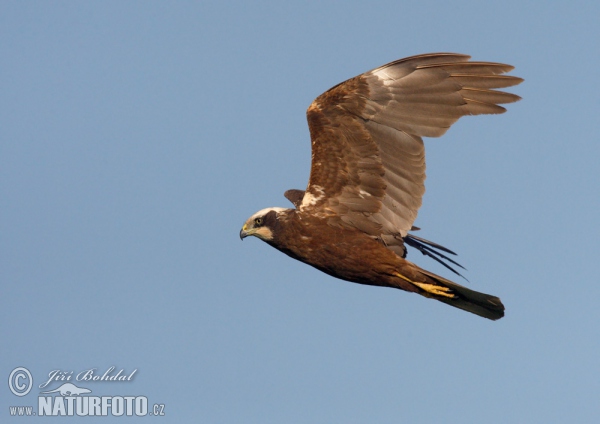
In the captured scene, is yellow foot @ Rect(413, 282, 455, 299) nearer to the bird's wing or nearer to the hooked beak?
the bird's wing

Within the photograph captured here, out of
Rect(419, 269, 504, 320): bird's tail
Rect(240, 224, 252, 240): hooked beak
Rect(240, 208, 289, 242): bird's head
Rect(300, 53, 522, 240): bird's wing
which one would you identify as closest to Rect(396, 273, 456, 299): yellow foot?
Rect(419, 269, 504, 320): bird's tail

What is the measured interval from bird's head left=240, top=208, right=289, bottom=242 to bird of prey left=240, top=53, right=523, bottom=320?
0.5 inches

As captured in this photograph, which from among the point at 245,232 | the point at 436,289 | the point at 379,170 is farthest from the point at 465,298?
the point at 245,232

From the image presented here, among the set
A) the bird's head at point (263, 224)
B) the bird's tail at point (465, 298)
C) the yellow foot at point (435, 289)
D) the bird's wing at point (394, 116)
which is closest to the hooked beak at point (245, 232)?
the bird's head at point (263, 224)

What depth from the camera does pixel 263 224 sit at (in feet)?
42.6

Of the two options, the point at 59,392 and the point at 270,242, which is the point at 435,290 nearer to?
the point at 270,242

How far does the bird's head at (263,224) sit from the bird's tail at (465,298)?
1965 millimetres

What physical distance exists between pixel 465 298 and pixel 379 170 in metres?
1.94

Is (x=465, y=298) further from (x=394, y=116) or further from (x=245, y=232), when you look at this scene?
(x=245, y=232)

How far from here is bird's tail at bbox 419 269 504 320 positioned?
1248 cm

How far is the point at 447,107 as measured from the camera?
12430 mm

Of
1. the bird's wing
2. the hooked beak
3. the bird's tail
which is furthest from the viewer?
the hooked beak

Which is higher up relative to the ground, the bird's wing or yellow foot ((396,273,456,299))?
the bird's wing

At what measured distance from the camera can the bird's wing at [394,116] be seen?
40.4 ft
